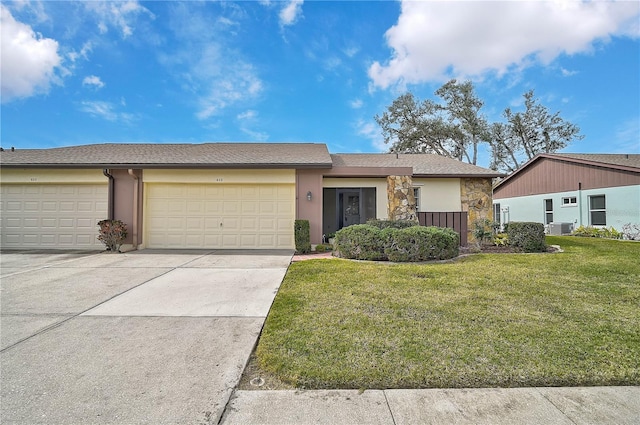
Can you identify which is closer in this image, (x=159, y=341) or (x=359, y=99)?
(x=159, y=341)

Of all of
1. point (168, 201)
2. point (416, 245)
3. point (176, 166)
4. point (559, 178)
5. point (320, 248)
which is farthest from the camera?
point (559, 178)

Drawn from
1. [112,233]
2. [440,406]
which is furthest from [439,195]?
[112,233]

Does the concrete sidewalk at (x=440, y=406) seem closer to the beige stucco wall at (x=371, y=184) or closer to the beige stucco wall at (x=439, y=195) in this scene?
the beige stucco wall at (x=371, y=184)

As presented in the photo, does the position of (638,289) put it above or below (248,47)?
below

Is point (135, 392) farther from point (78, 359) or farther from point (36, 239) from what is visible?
point (36, 239)

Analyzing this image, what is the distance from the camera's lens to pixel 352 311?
3.88 metres

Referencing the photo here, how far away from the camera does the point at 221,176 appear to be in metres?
10.0

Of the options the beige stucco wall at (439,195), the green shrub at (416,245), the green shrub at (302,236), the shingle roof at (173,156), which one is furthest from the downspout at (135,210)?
the beige stucco wall at (439,195)

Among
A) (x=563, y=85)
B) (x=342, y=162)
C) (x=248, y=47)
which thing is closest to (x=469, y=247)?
(x=342, y=162)

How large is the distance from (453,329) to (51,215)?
13.0 m

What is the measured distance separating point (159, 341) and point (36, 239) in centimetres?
1075

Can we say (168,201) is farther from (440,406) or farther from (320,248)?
(440,406)

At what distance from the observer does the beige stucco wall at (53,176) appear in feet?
32.7

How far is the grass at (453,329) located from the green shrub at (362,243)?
1.47 m
